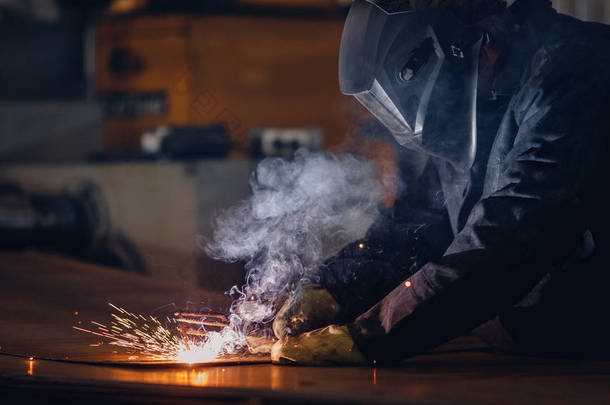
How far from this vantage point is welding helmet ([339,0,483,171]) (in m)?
1.72

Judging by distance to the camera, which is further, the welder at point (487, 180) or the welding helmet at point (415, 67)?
the welding helmet at point (415, 67)

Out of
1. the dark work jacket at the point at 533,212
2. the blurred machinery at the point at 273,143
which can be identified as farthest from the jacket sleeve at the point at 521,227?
the blurred machinery at the point at 273,143

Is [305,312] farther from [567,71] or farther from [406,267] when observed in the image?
[567,71]

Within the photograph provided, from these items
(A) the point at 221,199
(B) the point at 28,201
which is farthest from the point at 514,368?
(B) the point at 28,201

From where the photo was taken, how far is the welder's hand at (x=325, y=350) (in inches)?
64.7

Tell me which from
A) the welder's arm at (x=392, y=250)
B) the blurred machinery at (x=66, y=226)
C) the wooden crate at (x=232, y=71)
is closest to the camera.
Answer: the welder's arm at (x=392, y=250)

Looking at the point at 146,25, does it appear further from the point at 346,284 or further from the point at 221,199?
the point at 346,284

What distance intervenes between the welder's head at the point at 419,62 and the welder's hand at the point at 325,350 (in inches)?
17.7

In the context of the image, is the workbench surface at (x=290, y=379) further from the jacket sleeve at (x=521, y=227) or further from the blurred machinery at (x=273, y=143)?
the blurred machinery at (x=273, y=143)

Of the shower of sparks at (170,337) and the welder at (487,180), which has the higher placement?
the welder at (487,180)

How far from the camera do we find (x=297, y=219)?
7.47 feet

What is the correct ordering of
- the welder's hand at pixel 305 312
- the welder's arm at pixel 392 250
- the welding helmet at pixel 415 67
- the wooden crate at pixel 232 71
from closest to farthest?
the welding helmet at pixel 415 67
the welder's hand at pixel 305 312
the welder's arm at pixel 392 250
the wooden crate at pixel 232 71

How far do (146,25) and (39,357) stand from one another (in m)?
2.96

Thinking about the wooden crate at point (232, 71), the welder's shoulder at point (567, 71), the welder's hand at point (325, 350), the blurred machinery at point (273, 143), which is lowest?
the welder's hand at point (325, 350)
